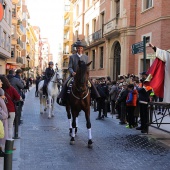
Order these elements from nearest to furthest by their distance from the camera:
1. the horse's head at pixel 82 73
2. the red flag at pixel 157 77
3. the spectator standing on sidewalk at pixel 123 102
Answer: the horse's head at pixel 82 73, the red flag at pixel 157 77, the spectator standing on sidewalk at pixel 123 102

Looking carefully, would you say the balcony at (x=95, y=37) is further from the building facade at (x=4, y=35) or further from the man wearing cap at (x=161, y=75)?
the man wearing cap at (x=161, y=75)

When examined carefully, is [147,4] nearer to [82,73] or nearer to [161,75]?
[161,75]

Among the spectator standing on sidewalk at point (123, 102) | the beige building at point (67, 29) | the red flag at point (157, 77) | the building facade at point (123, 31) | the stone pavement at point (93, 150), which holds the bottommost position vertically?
the stone pavement at point (93, 150)

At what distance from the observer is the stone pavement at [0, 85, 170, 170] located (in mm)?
6261

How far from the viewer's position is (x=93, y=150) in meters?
7.58

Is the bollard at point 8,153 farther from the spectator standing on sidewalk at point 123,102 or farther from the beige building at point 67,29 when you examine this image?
the beige building at point 67,29

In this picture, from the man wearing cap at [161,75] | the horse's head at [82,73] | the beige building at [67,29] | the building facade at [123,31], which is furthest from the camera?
the beige building at [67,29]

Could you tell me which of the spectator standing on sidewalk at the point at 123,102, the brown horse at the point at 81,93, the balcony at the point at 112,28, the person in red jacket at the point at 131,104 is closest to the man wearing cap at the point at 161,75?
the brown horse at the point at 81,93

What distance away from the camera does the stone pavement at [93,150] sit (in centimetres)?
626

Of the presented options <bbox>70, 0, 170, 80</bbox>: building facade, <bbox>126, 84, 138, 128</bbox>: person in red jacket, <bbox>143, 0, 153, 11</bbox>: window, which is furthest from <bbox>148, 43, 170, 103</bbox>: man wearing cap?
<bbox>143, 0, 153, 11</bbox>: window

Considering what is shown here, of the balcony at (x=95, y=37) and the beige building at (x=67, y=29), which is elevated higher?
the beige building at (x=67, y=29)

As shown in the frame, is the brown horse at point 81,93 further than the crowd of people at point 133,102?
No

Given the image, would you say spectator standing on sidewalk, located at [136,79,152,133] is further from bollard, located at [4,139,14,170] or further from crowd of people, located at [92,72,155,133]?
bollard, located at [4,139,14,170]

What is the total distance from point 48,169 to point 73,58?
12.6ft
